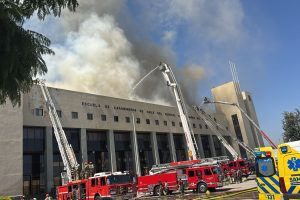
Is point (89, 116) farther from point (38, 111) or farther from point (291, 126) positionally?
point (291, 126)

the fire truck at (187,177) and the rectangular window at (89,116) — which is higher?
the rectangular window at (89,116)

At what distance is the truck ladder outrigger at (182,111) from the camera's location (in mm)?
35147

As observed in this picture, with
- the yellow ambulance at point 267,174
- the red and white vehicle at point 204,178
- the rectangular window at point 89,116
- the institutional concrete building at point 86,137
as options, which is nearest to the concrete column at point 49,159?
the institutional concrete building at point 86,137

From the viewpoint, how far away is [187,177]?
93.3 feet

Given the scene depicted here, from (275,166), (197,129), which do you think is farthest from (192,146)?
(197,129)

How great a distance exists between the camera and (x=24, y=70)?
658 cm

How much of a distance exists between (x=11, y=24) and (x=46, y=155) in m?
38.6

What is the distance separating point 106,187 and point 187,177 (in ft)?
24.8

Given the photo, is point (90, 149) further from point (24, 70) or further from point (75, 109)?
point (24, 70)

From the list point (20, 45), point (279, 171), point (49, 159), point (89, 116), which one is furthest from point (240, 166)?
point (20, 45)

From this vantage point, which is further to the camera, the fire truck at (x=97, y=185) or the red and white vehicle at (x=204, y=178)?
the red and white vehicle at (x=204, y=178)

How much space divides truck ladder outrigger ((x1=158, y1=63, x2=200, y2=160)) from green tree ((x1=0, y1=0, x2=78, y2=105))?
29.3 meters

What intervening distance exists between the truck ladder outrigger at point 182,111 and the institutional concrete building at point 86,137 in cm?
1415

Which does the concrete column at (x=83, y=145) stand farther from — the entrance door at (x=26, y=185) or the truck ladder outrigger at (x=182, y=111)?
the truck ladder outrigger at (x=182, y=111)
